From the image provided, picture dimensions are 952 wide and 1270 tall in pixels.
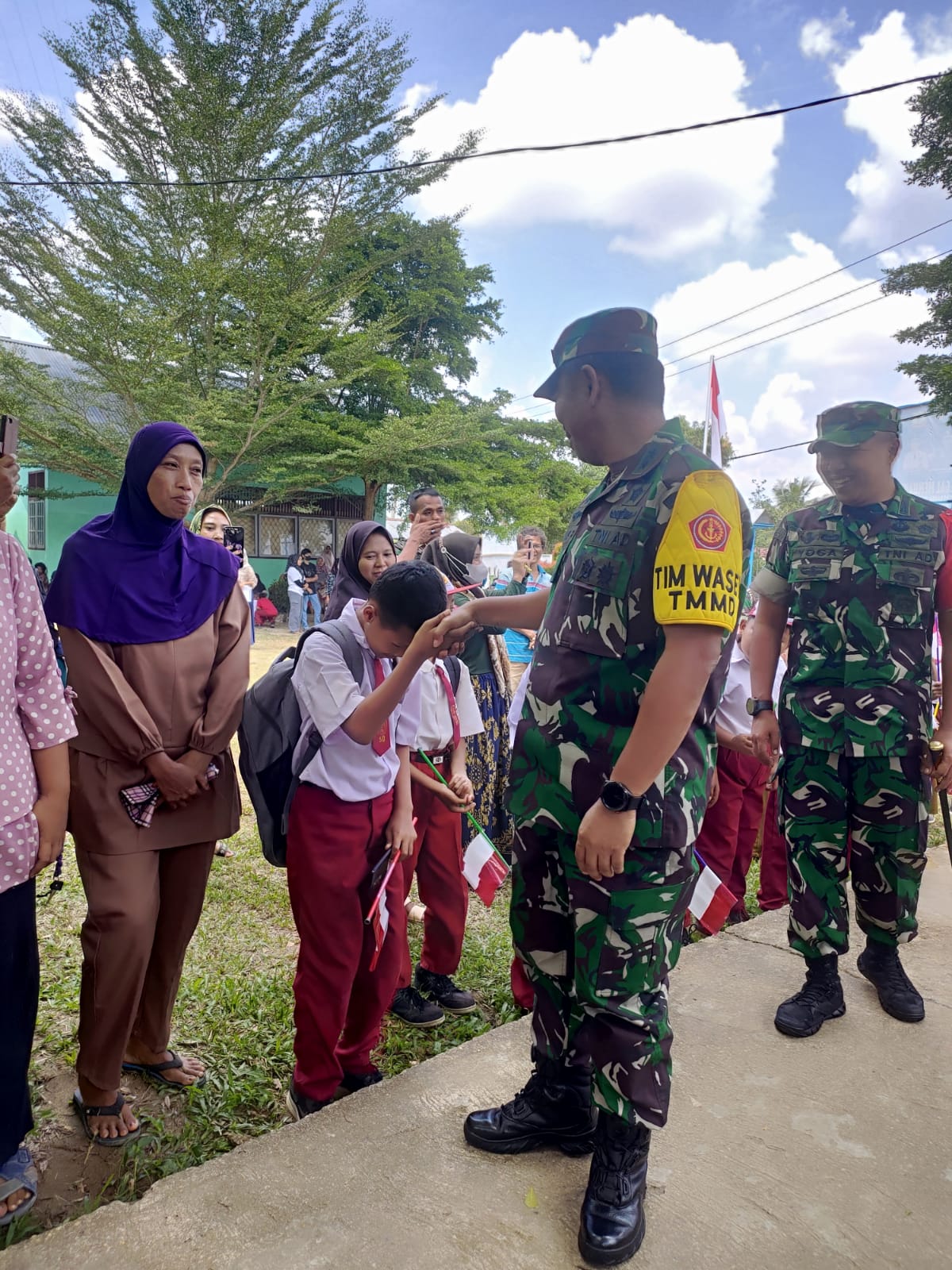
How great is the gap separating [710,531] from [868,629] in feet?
3.92

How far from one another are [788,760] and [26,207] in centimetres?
1565

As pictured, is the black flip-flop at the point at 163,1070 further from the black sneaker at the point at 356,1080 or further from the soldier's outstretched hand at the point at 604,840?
the soldier's outstretched hand at the point at 604,840

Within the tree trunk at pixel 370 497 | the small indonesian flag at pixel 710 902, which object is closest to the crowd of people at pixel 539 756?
the small indonesian flag at pixel 710 902

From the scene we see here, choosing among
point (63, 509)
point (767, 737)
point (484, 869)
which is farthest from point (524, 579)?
point (63, 509)

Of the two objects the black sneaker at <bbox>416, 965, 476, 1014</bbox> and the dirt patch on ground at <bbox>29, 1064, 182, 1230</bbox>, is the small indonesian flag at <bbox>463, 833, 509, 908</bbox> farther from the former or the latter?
the dirt patch on ground at <bbox>29, 1064, 182, 1230</bbox>

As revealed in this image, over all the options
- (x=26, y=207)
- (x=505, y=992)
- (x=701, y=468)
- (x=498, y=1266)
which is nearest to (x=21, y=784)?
(x=498, y=1266)

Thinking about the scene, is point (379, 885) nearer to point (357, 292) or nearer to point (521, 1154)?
point (521, 1154)

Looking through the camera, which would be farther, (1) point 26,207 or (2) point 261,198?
(2) point 261,198

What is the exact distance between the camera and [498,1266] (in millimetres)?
1493

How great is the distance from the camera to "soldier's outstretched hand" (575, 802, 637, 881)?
152 cm

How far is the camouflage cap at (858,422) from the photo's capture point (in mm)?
2455

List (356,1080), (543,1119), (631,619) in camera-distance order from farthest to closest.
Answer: (356,1080) → (543,1119) → (631,619)

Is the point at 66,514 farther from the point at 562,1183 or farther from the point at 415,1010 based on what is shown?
the point at 562,1183

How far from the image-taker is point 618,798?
4.93 ft
